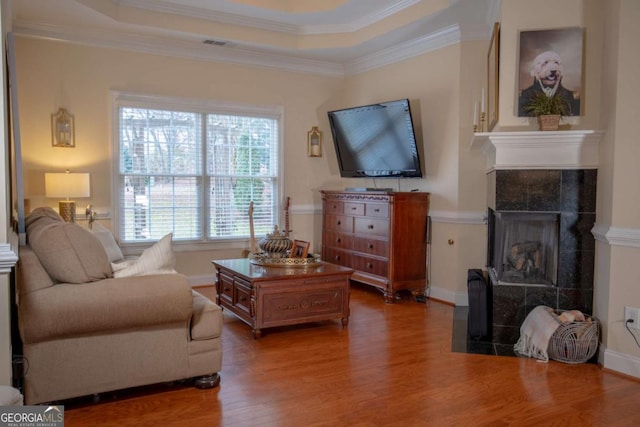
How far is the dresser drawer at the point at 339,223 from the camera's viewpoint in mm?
6136

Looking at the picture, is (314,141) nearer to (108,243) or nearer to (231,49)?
(231,49)

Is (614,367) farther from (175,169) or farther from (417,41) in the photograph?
(175,169)

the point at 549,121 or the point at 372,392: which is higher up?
the point at 549,121

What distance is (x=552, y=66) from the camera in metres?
3.87

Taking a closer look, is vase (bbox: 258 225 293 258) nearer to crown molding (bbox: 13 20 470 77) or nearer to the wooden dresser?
the wooden dresser

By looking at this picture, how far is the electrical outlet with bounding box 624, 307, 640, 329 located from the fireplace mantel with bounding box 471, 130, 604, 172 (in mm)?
1045

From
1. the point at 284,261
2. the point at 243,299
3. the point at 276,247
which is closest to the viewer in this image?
the point at 243,299

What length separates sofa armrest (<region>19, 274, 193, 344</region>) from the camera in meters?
2.65

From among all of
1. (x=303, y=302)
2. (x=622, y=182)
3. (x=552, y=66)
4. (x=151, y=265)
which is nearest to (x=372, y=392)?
(x=303, y=302)

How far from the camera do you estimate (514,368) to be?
3551 millimetres

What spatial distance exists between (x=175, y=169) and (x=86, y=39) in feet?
5.32

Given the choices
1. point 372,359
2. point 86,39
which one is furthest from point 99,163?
point 372,359

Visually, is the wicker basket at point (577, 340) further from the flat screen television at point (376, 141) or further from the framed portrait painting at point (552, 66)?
the flat screen television at point (376, 141)

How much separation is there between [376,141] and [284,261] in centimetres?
223
